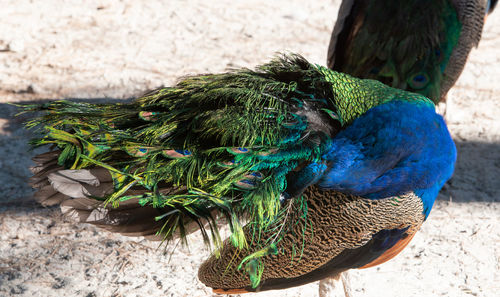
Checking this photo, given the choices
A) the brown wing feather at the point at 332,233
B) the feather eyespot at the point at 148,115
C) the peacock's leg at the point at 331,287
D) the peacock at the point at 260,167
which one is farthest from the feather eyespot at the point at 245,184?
the peacock's leg at the point at 331,287

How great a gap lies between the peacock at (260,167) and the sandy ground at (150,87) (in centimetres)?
79

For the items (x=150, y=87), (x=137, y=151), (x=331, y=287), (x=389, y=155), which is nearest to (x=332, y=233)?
(x=389, y=155)

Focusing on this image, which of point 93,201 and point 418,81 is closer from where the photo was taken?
point 93,201

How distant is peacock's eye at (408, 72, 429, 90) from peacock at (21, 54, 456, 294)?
1.10 metres

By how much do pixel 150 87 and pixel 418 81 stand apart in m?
2.25

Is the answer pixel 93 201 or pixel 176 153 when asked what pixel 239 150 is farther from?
pixel 93 201

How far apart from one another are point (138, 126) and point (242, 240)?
1.94ft

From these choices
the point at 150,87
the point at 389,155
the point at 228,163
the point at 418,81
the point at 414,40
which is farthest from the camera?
the point at 150,87

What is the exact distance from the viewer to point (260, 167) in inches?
68.2

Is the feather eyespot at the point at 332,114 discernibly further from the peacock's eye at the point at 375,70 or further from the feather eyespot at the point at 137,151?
the peacock's eye at the point at 375,70

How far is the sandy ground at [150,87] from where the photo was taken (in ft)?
9.00

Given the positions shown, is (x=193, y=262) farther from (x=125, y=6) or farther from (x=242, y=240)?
(x=125, y=6)

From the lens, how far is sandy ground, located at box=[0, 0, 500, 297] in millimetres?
2744

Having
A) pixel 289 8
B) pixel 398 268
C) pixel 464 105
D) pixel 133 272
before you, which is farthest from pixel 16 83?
pixel 464 105
